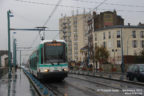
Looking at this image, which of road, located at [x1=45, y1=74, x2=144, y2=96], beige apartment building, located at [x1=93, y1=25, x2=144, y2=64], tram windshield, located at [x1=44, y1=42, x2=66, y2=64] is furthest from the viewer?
beige apartment building, located at [x1=93, y1=25, x2=144, y2=64]

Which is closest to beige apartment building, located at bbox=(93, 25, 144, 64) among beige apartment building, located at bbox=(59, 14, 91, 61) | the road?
the road

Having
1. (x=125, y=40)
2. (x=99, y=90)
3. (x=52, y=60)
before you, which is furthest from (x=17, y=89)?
(x=125, y=40)

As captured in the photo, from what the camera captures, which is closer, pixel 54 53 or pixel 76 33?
pixel 54 53

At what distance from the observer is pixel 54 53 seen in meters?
18.9

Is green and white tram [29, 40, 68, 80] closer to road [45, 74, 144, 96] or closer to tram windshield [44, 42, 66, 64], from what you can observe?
tram windshield [44, 42, 66, 64]

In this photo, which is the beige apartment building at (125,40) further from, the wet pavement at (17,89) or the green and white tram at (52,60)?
the wet pavement at (17,89)

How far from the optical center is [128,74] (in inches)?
818

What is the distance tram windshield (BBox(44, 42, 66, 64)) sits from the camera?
61.6ft

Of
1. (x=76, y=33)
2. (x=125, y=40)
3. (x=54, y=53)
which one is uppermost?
(x=76, y=33)

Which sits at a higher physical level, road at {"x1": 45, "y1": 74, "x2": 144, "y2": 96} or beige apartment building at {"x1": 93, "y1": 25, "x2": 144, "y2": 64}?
beige apartment building at {"x1": 93, "y1": 25, "x2": 144, "y2": 64}

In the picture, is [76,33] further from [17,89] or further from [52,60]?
→ [17,89]

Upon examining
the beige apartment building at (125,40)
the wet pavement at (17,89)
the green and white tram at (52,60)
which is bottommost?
the wet pavement at (17,89)

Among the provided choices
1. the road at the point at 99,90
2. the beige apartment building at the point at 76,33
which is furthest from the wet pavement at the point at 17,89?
the beige apartment building at the point at 76,33

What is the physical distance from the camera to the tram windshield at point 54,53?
18781 millimetres
